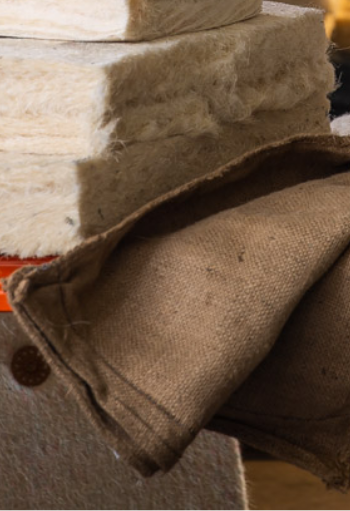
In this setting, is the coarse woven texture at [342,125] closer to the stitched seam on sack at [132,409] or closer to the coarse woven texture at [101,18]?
the coarse woven texture at [101,18]

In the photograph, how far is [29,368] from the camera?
638 millimetres

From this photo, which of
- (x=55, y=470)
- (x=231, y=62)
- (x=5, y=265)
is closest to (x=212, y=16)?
(x=231, y=62)

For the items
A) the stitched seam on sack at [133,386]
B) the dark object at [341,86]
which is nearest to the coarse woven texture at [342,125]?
the dark object at [341,86]

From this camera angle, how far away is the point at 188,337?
1.21 ft

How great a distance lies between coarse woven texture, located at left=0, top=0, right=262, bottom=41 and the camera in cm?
44

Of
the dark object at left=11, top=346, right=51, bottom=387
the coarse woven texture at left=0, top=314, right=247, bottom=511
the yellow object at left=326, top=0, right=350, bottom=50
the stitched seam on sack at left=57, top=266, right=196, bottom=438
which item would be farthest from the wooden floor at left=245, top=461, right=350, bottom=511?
the stitched seam on sack at left=57, top=266, right=196, bottom=438

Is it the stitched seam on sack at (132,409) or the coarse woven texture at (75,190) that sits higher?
the coarse woven texture at (75,190)

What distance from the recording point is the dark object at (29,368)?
626 mm

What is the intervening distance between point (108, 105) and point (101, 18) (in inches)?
2.7

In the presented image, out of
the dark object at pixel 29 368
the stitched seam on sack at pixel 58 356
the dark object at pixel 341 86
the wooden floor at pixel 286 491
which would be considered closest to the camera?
the stitched seam on sack at pixel 58 356

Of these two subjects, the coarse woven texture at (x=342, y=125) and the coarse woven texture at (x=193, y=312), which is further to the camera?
the coarse woven texture at (x=342, y=125)

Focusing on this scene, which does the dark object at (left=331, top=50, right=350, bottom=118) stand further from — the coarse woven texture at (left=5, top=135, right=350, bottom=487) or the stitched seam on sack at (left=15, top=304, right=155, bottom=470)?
the stitched seam on sack at (left=15, top=304, right=155, bottom=470)

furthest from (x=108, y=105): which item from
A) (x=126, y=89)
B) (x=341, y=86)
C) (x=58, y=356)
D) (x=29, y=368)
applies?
(x=341, y=86)

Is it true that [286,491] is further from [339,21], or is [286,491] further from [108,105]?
[108,105]
